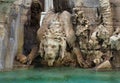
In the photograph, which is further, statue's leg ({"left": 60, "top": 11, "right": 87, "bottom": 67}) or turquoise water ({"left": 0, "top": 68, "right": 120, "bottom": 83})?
statue's leg ({"left": 60, "top": 11, "right": 87, "bottom": 67})

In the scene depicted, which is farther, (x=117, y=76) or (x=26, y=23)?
(x=26, y=23)

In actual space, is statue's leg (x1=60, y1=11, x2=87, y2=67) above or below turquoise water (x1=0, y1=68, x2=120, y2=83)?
above

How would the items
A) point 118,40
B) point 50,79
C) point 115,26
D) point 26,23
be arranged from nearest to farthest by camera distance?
point 50,79
point 118,40
point 115,26
point 26,23

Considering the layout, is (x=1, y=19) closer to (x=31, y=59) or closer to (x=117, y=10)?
(x=31, y=59)

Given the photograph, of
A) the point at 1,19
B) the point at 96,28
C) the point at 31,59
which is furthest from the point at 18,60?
the point at 96,28

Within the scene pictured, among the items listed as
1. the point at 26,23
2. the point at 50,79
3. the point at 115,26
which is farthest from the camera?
the point at 26,23

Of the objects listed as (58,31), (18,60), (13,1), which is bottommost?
(18,60)

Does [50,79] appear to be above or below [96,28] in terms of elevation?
below

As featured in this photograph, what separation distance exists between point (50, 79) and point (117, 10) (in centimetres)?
533

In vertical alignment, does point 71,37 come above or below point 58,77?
above

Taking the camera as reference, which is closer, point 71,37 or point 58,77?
point 58,77

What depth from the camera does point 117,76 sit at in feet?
40.1

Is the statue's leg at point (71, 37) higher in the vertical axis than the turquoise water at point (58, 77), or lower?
higher

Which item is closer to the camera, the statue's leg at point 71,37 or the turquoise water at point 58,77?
the turquoise water at point 58,77
